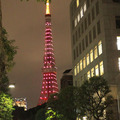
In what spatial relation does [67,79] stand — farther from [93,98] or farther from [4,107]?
[4,107]

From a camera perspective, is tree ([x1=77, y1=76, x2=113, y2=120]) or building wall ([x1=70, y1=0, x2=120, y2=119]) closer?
tree ([x1=77, y1=76, x2=113, y2=120])

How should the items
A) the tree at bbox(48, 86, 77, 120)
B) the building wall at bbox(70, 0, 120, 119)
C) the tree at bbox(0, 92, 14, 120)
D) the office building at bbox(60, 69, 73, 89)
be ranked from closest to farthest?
the tree at bbox(0, 92, 14, 120) → the tree at bbox(48, 86, 77, 120) → the building wall at bbox(70, 0, 120, 119) → the office building at bbox(60, 69, 73, 89)

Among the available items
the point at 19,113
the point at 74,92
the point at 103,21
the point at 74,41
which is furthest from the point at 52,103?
the point at 19,113

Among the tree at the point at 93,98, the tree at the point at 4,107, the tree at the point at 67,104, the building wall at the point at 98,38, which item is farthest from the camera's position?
the building wall at the point at 98,38

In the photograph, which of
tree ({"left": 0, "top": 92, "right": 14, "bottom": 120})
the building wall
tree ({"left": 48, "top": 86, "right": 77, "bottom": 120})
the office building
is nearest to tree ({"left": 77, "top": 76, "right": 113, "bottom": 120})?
tree ({"left": 48, "top": 86, "right": 77, "bottom": 120})

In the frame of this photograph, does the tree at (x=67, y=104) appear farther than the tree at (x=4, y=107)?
Yes

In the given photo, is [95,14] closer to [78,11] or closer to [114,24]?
[114,24]

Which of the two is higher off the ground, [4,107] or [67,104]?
[67,104]

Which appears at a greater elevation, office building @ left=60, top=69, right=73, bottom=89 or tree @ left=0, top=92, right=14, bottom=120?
office building @ left=60, top=69, right=73, bottom=89

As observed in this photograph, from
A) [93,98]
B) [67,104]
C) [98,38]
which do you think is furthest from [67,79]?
[93,98]

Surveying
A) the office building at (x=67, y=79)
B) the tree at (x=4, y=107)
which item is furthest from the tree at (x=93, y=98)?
the office building at (x=67, y=79)

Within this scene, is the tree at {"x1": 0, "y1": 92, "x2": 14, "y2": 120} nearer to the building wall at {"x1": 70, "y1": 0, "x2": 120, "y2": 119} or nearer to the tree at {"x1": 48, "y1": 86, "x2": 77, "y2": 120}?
the tree at {"x1": 48, "y1": 86, "x2": 77, "y2": 120}

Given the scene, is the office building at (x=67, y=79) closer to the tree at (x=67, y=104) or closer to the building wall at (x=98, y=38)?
the building wall at (x=98, y=38)

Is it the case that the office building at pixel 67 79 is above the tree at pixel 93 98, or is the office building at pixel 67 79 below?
above
